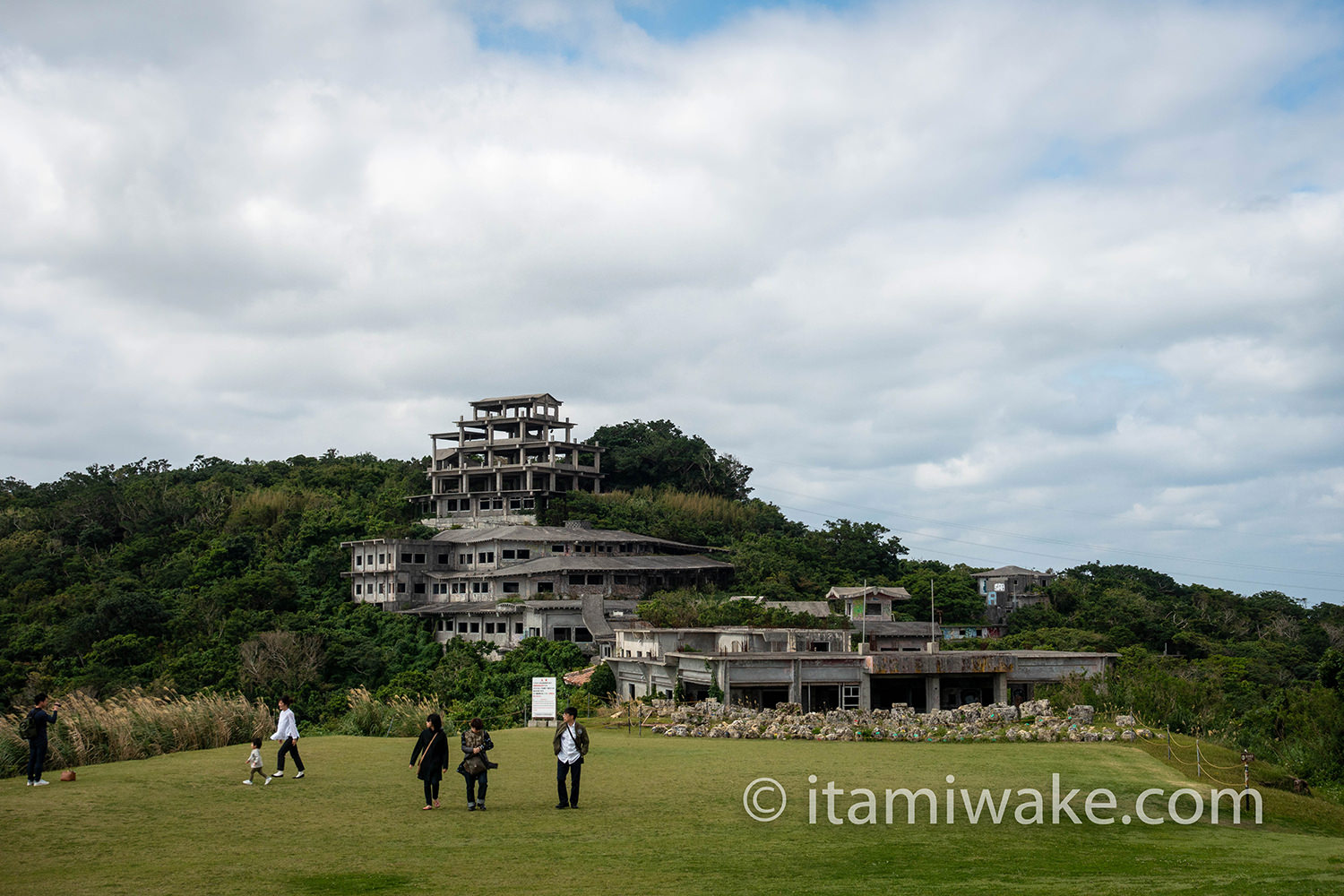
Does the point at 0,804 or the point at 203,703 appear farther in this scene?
the point at 203,703

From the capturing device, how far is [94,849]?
1186 cm

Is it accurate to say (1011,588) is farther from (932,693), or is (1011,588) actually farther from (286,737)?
(286,737)

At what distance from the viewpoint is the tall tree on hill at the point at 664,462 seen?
82188 millimetres

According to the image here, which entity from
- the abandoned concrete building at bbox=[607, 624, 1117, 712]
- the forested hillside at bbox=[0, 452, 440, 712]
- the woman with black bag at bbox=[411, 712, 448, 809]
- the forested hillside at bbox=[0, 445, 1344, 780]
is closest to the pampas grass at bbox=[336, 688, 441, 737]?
the woman with black bag at bbox=[411, 712, 448, 809]

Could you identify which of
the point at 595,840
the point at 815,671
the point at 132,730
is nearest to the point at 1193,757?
the point at 815,671

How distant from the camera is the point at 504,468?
237ft

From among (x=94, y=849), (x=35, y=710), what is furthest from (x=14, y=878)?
(x=35, y=710)

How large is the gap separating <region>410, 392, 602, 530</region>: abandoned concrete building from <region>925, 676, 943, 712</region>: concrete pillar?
36.6 m

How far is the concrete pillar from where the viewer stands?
39.9 meters

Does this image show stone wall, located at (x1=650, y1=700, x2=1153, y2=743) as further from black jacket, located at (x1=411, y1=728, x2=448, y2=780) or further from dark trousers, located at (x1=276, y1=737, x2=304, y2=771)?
black jacket, located at (x1=411, y1=728, x2=448, y2=780)

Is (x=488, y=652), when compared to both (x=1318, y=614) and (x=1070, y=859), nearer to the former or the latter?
(x=1070, y=859)

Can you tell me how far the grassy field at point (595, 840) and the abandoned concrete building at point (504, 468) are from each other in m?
52.8

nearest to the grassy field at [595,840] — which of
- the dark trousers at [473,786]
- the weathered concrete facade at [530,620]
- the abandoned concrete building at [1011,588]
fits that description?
the dark trousers at [473,786]

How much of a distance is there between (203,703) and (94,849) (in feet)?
38.6
